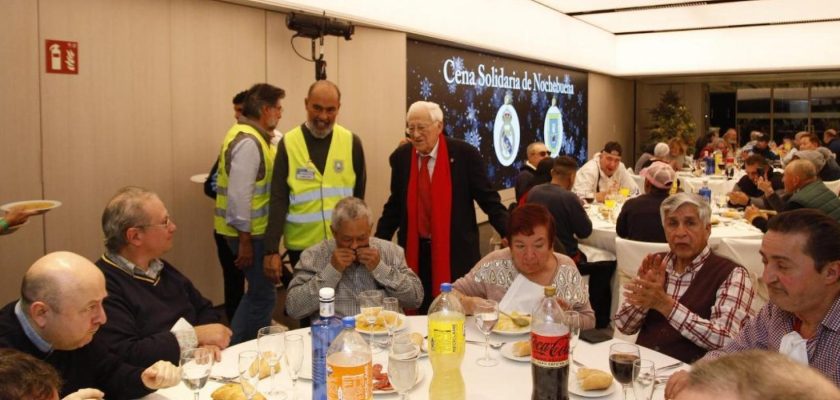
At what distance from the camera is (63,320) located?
1.99 metres

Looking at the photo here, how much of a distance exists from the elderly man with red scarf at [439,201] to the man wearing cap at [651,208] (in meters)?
1.10

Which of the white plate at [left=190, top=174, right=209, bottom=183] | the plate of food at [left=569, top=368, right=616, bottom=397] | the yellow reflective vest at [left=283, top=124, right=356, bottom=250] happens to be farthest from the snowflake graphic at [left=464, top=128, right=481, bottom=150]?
the plate of food at [left=569, top=368, right=616, bottom=397]

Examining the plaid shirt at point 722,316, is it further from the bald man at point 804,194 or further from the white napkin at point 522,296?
the bald man at point 804,194

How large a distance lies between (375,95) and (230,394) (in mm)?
5792

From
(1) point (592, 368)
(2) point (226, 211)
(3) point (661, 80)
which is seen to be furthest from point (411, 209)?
(3) point (661, 80)

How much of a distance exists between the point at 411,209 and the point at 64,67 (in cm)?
260

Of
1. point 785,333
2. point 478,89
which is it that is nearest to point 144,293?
point 785,333

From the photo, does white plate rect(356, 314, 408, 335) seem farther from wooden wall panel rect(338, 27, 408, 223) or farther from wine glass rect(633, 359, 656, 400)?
wooden wall panel rect(338, 27, 408, 223)

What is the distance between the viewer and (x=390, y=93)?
770 centimetres

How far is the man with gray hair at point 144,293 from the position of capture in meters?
2.39

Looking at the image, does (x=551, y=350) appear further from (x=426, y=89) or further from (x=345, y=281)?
(x=426, y=89)

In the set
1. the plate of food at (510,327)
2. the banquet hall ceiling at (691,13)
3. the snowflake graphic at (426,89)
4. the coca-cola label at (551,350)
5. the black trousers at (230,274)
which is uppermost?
the banquet hall ceiling at (691,13)

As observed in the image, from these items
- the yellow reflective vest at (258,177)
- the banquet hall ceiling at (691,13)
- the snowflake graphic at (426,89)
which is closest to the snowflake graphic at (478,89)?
the snowflake graphic at (426,89)

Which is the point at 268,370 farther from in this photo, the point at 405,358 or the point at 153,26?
the point at 153,26
